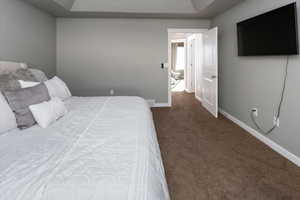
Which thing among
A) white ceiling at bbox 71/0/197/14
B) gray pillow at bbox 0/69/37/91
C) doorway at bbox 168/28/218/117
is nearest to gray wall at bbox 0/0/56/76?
white ceiling at bbox 71/0/197/14

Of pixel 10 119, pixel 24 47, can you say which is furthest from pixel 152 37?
pixel 10 119

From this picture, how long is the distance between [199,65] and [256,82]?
375 cm

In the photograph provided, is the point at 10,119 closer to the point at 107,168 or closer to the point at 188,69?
the point at 107,168

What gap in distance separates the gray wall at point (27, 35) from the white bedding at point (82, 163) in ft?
7.25

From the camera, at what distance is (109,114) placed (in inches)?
82.7

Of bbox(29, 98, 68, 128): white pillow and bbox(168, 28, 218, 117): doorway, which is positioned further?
bbox(168, 28, 218, 117): doorway

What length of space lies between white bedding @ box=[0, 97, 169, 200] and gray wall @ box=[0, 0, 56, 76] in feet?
7.25

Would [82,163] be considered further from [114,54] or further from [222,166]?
[114,54]

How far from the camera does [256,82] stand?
11.0ft

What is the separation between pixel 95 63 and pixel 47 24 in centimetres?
132

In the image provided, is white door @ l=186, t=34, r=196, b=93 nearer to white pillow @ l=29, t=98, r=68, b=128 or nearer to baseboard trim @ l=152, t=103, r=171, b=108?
baseboard trim @ l=152, t=103, r=171, b=108

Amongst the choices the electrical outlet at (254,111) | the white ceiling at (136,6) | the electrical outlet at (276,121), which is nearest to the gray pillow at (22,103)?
the electrical outlet at (276,121)

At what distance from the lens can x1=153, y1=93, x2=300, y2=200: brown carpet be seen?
6.42ft

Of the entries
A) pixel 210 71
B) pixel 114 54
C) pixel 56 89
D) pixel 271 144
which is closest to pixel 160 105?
pixel 210 71
